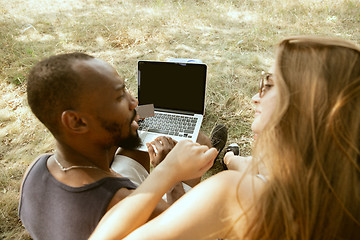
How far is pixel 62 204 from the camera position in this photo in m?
1.28

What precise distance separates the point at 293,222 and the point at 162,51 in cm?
370

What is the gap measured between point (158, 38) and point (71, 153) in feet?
11.6

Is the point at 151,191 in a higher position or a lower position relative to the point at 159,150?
higher

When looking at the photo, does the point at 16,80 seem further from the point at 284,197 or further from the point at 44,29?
the point at 284,197

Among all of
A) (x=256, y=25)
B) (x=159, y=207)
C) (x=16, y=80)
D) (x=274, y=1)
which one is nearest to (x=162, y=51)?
(x=256, y=25)

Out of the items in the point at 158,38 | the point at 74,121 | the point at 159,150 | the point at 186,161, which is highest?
the point at 74,121

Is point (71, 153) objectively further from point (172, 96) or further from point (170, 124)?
point (172, 96)

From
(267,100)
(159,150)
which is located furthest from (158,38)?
(267,100)

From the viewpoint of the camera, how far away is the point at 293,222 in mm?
1004

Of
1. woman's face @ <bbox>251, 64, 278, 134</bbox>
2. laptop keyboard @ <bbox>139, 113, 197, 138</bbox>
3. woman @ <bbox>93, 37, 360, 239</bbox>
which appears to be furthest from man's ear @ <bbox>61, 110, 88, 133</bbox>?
Answer: laptop keyboard @ <bbox>139, 113, 197, 138</bbox>

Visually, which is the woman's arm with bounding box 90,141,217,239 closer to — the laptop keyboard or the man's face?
the man's face

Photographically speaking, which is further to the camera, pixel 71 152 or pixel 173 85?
pixel 173 85

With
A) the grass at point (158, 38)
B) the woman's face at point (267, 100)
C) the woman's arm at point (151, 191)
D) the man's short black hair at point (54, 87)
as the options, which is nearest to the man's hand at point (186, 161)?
the woman's arm at point (151, 191)

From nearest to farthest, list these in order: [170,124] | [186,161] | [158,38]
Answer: [186,161] < [170,124] < [158,38]
